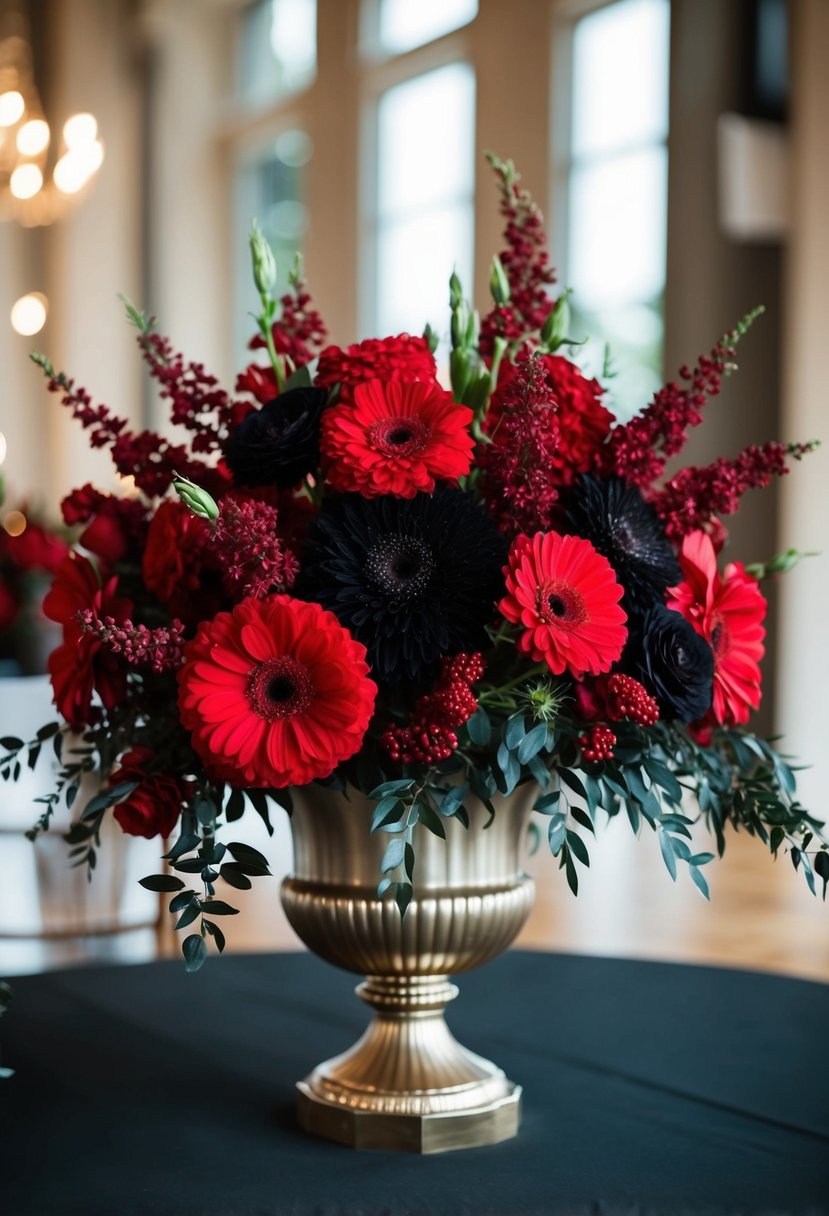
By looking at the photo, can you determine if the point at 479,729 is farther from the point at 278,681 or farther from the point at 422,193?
the point at 422,193

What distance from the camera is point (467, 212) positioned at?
299 inches

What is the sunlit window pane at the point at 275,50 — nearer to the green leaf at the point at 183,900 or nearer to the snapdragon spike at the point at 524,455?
the snapdragon spike at the point at 524,455

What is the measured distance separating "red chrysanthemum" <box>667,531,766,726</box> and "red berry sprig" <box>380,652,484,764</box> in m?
0.18

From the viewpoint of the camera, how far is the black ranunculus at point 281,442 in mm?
882

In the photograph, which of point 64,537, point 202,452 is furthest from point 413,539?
point 64,537

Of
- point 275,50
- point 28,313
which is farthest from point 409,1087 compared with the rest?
point 275,50

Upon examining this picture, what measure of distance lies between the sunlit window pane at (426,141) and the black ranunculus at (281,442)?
6.73 meters

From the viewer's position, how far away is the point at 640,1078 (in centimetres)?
105

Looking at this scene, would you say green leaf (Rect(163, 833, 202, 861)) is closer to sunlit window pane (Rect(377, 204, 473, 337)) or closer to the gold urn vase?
the gold urn vase

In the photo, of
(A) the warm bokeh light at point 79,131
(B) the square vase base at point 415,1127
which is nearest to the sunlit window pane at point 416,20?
(A) the warm bokeh light at point 79,131

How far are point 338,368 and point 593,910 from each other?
3533mm

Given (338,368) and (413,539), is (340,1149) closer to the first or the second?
(413,539)

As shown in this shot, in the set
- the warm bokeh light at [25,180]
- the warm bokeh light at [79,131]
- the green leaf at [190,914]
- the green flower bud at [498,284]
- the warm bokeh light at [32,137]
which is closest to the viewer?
the green leaf at [190,914]

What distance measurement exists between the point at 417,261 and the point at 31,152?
2532mm
